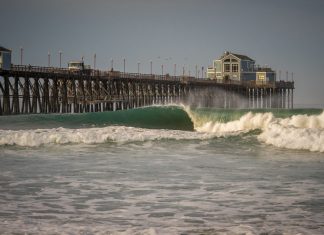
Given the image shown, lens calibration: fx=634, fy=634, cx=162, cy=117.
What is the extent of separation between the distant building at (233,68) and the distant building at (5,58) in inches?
1886

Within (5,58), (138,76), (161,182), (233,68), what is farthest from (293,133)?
(233,68)

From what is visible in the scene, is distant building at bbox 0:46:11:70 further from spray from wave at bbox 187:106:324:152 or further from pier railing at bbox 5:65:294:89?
spray from wave at bbox 187:106:324:152

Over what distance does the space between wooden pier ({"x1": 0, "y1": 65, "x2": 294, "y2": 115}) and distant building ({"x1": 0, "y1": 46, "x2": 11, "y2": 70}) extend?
8.84ft

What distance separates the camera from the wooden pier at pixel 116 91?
2111 inches

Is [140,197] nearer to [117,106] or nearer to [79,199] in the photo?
[79,199]

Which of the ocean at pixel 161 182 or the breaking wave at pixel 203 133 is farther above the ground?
the breaking wave at pixel 203 133

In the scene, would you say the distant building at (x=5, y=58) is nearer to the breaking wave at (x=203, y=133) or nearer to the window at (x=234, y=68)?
the breaking wave at (x=203, y=133)

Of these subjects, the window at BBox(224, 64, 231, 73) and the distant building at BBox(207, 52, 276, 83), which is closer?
the distant building at BBox(207, 52, 276, 83)

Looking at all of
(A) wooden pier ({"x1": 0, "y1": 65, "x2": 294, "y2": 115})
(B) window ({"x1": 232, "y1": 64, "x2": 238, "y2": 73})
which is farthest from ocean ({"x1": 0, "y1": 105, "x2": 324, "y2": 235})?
(B) window ({"x1": 232, "y1": 64, "x2": 238, "y2": 73})

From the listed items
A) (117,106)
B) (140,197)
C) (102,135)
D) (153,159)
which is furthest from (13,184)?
(117,106)

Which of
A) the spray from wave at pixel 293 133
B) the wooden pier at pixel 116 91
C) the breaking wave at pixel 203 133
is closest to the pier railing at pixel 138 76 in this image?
the wooden pier at pixel 116 91

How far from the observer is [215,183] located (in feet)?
42.9

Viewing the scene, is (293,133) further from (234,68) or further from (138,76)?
(234,68)

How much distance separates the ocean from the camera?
9.38 m
